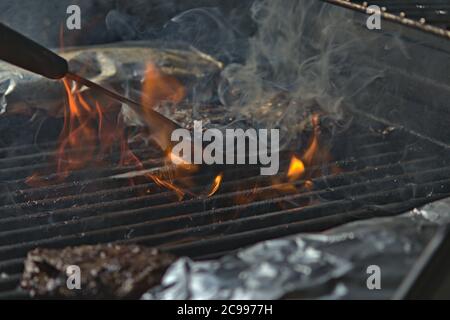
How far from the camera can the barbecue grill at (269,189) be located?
113 inches

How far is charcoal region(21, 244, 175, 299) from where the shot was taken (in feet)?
7.14

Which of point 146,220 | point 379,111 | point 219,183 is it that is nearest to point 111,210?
point 146,220

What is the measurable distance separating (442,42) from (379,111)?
50cm

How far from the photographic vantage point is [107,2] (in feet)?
16.9

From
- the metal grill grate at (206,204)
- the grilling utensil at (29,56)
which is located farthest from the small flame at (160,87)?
the grilling utensil at (29,56)

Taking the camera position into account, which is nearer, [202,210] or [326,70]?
[202,210]

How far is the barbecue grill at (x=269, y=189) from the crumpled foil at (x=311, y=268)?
621mm

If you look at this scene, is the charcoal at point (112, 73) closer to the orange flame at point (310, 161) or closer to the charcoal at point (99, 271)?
the orange flame at point (310, 161)

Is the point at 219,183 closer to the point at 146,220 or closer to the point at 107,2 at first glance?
the point at 146,220

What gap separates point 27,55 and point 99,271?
0.89 m

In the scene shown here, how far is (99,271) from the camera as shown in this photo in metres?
2.21

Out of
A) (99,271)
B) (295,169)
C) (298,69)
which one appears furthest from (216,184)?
(298,69)

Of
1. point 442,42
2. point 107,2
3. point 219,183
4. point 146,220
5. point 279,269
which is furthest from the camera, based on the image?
point 107,2

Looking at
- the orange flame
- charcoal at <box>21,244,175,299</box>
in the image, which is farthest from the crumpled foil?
the orange flame
